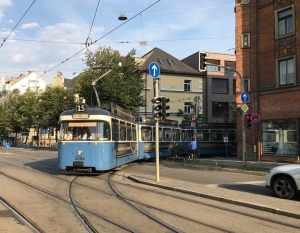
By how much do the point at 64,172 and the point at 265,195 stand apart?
972 cm

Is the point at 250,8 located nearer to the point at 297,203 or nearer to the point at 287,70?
the point at 287,70

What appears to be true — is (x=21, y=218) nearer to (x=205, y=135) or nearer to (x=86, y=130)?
(x=86, y=130)

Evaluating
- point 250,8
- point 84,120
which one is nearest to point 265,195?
point 84,120

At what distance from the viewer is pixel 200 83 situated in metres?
53.8

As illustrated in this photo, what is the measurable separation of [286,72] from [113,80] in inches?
742

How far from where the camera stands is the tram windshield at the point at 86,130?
48.5ft

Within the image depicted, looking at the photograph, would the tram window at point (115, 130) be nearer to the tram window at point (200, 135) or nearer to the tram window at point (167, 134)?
the tram window at point (167, 134)

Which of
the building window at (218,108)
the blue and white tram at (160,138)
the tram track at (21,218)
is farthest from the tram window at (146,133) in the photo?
the building window at (218,108)

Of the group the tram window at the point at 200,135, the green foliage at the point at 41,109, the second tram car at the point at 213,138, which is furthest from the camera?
the green foliage at the point at 41,109

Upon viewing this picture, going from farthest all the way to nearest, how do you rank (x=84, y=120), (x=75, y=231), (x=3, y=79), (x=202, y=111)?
(x=3, y=79) < (x=202, y=111) < (x=84, y=120) < (x=75, y=231)

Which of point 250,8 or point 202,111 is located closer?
point 250,8

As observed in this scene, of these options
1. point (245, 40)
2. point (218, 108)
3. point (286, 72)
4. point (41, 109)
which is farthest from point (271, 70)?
point (41, 109)

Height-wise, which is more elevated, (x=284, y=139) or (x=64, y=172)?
(x=284, y=139)

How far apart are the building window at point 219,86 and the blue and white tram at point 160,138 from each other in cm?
2553
